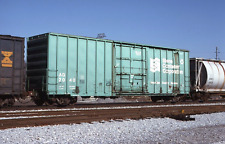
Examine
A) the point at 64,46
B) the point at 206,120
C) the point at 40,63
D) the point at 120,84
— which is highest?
the point at 64,46

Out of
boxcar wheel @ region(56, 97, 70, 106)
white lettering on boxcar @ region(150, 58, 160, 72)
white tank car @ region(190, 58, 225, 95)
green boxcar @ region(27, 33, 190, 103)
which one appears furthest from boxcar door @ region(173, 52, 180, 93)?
boxcar wheel @ region(56, 97, 70, 106)

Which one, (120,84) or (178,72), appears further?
(178,72)

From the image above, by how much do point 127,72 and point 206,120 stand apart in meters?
8.31

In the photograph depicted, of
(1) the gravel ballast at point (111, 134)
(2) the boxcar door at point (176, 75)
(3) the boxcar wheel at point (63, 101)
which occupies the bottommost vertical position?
(1) the gravel ballast at point (111, 134)

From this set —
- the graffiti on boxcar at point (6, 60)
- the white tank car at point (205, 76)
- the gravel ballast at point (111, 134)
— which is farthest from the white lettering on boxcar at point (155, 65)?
the gravel ballast at point (111, 134)

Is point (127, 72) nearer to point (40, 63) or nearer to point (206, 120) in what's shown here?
point (40, 63)

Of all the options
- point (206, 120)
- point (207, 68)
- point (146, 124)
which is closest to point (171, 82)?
point (207, 68)

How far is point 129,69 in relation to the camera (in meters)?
19.9

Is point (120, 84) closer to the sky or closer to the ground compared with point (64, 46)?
closer to the ground

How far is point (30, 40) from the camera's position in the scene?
1814 cm

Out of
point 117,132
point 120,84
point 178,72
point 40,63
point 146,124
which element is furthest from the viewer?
point 178,72

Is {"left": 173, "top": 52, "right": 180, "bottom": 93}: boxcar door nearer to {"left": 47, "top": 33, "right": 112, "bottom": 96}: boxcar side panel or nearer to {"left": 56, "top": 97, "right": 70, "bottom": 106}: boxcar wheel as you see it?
{"left": 47, "top": 33, "right": 112, "bottom": 96}: boxcar side panel

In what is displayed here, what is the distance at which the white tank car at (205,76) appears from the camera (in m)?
24.8

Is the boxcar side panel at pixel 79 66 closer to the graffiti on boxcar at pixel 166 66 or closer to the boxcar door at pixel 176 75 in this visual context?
the graffiti on boxcar at pixel 166 66
